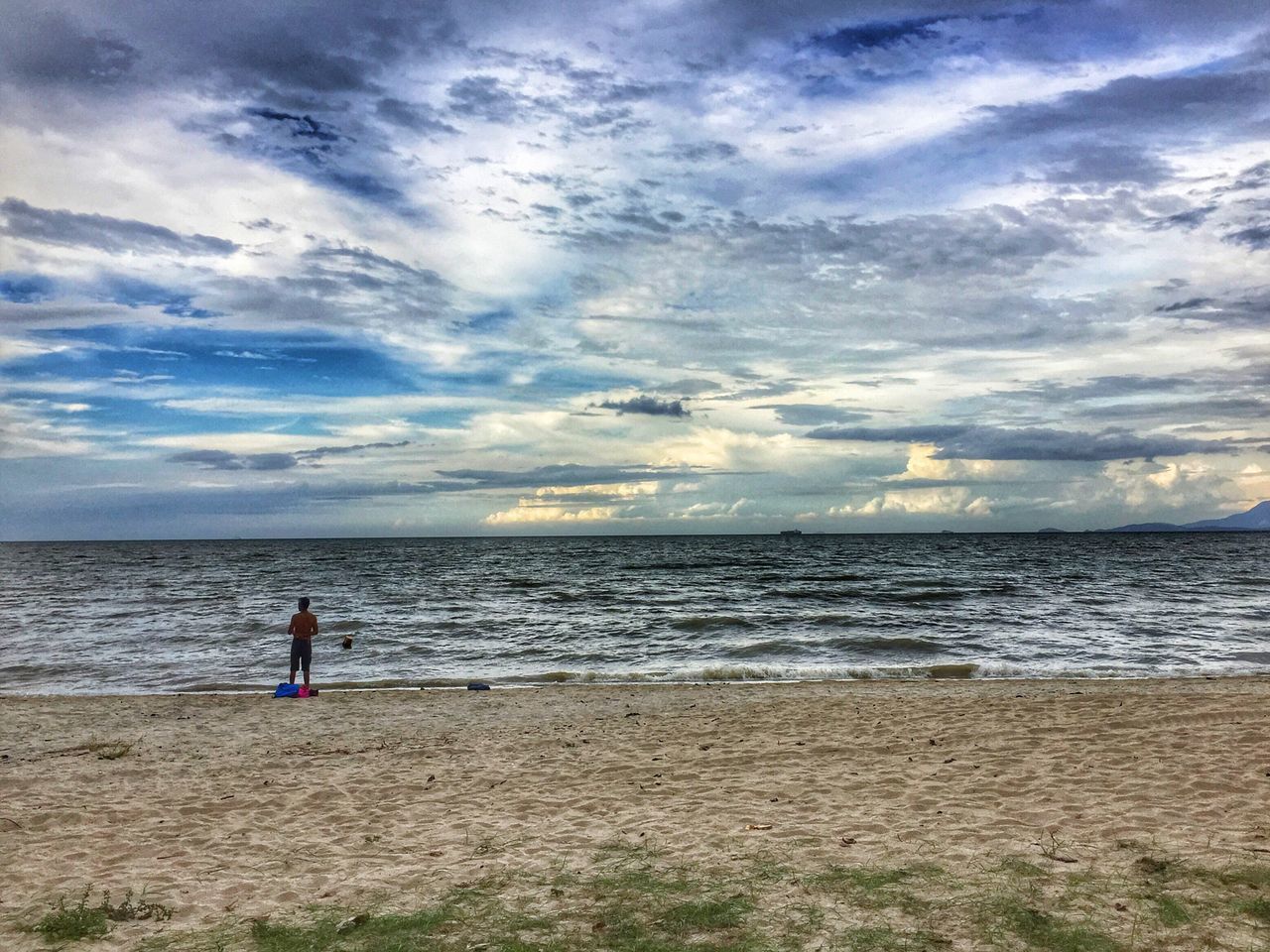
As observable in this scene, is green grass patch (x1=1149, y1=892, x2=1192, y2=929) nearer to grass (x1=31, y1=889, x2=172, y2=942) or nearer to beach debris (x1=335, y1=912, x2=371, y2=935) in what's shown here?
beach debris (x1=335, y1=912, x2=371, y2=935)

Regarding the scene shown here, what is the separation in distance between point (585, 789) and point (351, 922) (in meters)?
4.12

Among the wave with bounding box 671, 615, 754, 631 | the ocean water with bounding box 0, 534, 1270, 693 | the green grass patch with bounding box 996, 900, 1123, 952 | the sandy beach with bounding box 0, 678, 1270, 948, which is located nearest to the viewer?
the green grass patch with bounding box 996, 900, 1123, 952

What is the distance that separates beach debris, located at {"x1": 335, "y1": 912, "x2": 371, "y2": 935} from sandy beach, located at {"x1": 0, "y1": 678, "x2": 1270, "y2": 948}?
14.7 inches

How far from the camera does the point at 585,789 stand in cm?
983

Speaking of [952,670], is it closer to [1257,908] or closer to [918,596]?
[1257,908]

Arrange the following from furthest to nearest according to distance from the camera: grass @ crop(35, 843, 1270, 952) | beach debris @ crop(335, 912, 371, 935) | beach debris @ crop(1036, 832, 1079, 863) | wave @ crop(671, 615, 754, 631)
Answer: wave @ crop(671, 615, 754, 631) < beach debris @ crop(1036, 832, 1079, 863) < beach debris @ crop(335, 912, 371, 935) < grass @ crop(35, 843, 1270, 952)

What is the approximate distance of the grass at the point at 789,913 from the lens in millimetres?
5469

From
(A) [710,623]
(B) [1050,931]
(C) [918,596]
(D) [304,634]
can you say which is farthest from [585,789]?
(C) [918,596]

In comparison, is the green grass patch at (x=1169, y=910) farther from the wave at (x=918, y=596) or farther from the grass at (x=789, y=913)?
the wave at (x=918, y=596)

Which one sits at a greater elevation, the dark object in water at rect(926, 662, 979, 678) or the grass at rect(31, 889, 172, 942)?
the grass at rect(31, 889, 172, 942)

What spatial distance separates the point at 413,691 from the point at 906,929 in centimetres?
1497

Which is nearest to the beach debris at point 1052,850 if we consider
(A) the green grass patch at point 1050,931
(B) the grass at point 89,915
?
(A) the green grass patch at point 1050,931

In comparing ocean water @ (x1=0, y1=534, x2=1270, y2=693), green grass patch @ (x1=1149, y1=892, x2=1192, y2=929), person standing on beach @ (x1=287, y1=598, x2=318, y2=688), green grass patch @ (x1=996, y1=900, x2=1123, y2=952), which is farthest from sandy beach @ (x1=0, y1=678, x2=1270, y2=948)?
ocean water @ (x1=0, y1=534, x2=1270, y2=693)

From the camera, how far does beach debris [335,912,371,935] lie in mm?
5926
